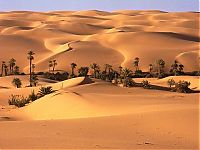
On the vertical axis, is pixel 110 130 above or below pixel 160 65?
below

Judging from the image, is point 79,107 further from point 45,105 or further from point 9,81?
point 9,81

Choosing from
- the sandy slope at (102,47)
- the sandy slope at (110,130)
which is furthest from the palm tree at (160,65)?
the sandy slope at (110,130)

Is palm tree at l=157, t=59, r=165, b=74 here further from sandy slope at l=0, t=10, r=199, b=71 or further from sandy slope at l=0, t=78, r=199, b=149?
sandy slope at l=0, t=78, r=199, b=149

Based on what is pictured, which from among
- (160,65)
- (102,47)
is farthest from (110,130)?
(102,47)

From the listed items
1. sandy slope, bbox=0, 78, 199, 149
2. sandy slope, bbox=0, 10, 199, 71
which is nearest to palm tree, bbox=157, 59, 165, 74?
sandy slope, bbox=0, 10, 199, 71

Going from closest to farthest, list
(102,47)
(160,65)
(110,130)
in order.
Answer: (110,130)
(160,65)
(102,47)

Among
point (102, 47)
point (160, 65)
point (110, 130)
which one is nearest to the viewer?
point (110, 130)

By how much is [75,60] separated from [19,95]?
1534 inches

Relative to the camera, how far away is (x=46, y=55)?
73312 mm

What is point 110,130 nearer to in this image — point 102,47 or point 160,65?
point 160,65

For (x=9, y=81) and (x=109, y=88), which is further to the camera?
(x=9, y=81)

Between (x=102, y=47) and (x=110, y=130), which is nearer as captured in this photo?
(x=110, y=130)

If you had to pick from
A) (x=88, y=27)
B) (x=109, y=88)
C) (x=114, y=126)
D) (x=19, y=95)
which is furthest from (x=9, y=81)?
(x=88, y=27)

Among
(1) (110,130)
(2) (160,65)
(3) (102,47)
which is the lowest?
(1) (110,130)
